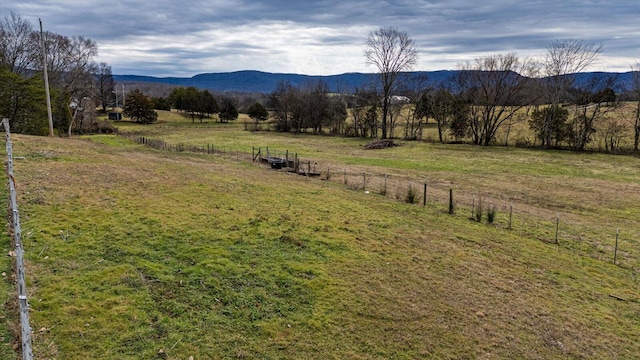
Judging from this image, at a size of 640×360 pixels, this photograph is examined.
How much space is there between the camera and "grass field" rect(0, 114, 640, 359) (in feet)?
23.0

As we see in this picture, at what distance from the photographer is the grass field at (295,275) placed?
7.01 m

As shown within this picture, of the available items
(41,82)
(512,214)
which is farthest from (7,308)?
(41,82)

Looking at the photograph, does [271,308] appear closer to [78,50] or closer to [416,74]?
[78,50]

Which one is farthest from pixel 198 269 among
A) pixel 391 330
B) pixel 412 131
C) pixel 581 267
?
pixel 412 131

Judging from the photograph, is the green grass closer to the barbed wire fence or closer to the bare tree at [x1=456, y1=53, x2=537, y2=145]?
the barbed wire fence

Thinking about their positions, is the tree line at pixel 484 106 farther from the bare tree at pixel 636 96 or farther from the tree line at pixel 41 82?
the tree line at pixel 41 82

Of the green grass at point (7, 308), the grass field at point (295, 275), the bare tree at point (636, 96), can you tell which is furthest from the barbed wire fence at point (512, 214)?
the bare tree at point (636, 96)

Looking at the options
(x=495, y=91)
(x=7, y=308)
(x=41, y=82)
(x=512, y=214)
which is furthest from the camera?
(x=495, y=91)

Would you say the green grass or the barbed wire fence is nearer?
the green grass

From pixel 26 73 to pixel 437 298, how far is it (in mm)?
46076

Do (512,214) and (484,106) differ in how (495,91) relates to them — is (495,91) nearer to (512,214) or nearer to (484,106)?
(484,106)

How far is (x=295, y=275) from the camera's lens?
943 cm

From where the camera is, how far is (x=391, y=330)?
7602mm

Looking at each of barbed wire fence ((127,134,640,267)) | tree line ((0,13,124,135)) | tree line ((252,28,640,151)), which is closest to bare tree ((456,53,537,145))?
tree line ((252,28,640,151))
